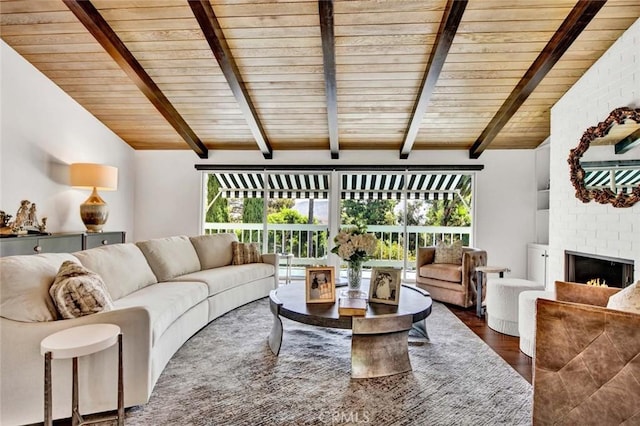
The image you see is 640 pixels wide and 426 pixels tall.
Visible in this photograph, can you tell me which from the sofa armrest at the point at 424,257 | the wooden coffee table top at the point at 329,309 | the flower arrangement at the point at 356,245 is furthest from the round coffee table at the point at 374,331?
the sofa armrest at the point at 424,257

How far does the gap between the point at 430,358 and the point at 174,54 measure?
3.90 m

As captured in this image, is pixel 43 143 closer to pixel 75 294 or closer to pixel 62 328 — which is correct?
pixel 75 294

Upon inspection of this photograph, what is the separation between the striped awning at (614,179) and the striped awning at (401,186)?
2707 millimetres

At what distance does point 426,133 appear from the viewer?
533 cm

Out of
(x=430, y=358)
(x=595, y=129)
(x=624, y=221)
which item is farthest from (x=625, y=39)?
(x=430, y=358)

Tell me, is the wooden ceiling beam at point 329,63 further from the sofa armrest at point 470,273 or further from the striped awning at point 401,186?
the sofa armrest at point 470,273

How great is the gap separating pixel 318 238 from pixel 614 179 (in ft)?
14.1

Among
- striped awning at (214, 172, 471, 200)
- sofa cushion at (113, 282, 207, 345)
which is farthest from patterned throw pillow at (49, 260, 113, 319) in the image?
striped awning at (214, 172, 471, 200)

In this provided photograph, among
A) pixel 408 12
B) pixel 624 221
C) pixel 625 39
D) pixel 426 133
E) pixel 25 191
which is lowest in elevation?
pixel 624 221

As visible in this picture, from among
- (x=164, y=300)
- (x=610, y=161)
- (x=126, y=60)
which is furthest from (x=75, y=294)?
(x=610, y=161)

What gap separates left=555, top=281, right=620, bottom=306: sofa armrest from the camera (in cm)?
218

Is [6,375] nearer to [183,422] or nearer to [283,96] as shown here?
[183,422]

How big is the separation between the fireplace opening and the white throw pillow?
156 centimetres

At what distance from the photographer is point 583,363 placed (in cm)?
165
